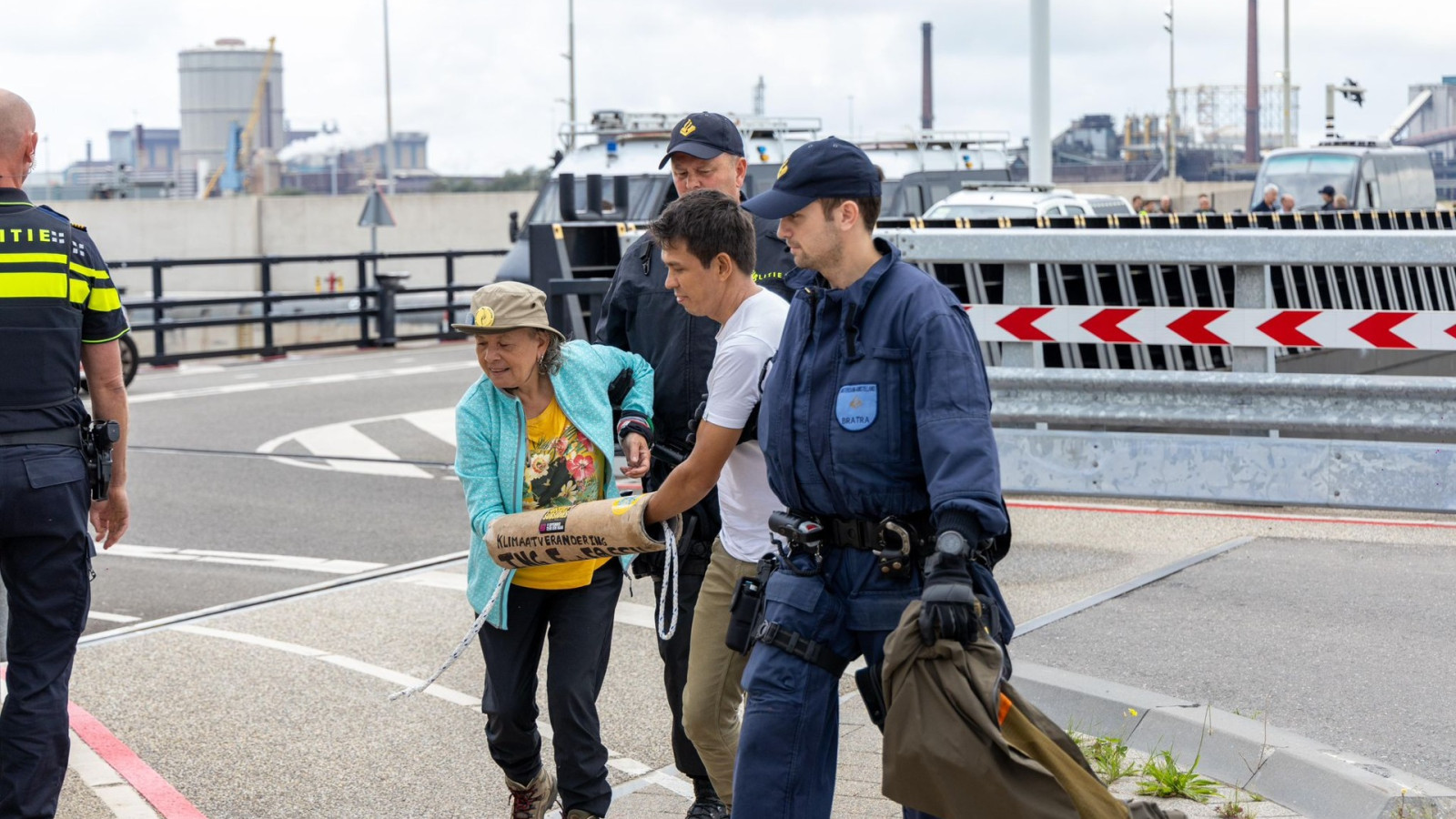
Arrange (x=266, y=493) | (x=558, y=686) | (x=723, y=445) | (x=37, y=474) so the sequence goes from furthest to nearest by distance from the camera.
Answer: (x=266, y=493) < (x=558, y=686) < (x=37, y=474) < (x=723, y=445)

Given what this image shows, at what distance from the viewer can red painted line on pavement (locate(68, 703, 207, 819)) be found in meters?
4.94

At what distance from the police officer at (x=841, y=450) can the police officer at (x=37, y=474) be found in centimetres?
198

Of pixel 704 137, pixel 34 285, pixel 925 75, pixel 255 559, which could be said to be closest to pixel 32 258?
pixel 34 285

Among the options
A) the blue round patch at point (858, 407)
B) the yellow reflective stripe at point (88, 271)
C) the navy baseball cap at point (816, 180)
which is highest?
the navy baseball cap at point (816, 180)

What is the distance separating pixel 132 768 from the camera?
5.31 metres

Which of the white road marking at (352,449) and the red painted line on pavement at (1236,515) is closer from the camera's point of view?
the red painted line on pavement at (1236,515)

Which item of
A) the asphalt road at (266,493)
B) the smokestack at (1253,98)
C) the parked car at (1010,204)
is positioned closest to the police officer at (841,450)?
the asphalt road at (266,493)

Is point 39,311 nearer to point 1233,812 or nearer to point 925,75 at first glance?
point 1233,812

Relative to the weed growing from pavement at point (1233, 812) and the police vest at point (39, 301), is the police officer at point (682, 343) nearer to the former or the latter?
the weed growing from pavement at point (1233, 812)

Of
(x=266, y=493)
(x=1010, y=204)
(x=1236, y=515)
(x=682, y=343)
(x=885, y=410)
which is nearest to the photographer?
(x=885, y=410)

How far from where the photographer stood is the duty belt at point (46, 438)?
173 inches

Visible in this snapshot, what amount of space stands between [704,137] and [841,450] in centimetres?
171

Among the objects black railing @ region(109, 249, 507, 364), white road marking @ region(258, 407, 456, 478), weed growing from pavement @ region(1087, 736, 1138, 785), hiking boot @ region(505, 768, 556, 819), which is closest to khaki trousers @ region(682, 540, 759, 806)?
hiking boot @ region(505, 768, 556, 819)

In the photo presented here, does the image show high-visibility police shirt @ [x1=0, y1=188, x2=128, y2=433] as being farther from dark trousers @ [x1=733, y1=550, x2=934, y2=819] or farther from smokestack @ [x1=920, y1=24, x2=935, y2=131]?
smokestack @ [x1=920, y1=24, x2=935, y2=131]
